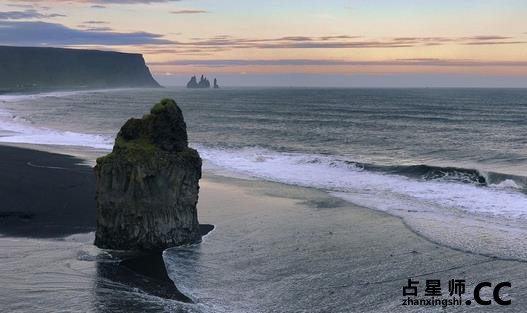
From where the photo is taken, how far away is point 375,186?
3272 cm

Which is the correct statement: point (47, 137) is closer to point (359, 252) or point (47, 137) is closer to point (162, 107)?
point (162, 107)

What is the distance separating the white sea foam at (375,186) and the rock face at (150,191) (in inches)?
400

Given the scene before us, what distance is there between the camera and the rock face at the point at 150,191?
62.7 feet

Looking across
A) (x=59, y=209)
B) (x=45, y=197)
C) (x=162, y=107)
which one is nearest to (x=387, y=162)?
(x=45, y=197)

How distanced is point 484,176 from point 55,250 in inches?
1022

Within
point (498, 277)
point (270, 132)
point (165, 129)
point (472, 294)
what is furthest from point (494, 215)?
point (270, 132)

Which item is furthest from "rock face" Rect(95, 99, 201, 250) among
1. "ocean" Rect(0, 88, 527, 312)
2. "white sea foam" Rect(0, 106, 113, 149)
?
"white sea foam" Rect(0, 106, 113, 149)

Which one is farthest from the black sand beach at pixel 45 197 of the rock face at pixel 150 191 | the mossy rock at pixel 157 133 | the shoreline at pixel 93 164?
the mossy rock at pixel 157 133

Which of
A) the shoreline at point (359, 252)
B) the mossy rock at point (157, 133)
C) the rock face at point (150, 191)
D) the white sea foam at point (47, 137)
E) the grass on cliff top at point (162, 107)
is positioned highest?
the grass on cliff top at point (162, 107)

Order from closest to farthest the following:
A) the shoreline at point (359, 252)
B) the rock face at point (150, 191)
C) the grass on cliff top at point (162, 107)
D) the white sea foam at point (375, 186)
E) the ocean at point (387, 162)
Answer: the shoreline at point (359, 252) → the rock face at point (150, 191) → the grass on cliff top at point (162, 107) → the ocean at point (387, 162) → the white sea foam at point (375, 186)

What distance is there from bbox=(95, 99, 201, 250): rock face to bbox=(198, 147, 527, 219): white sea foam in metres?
10.2

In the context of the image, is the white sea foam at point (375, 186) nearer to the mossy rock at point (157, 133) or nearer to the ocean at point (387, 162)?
the ocean at point (387, 162)

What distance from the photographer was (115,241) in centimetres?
1908

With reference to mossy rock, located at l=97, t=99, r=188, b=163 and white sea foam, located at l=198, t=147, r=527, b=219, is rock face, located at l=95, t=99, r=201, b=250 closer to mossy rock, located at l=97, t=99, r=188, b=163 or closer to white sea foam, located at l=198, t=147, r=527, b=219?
mossy rock, located at l=97, t=99, r=188, b=163
